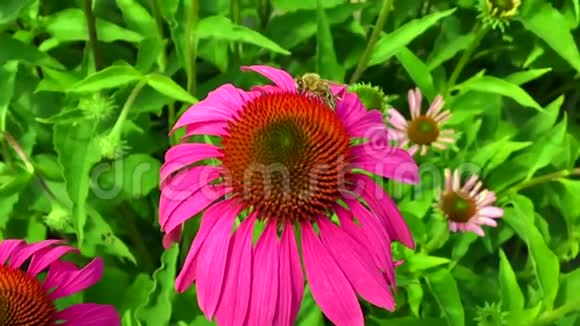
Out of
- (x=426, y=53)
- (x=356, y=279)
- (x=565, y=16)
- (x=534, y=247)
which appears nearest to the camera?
(x=356, y=279)

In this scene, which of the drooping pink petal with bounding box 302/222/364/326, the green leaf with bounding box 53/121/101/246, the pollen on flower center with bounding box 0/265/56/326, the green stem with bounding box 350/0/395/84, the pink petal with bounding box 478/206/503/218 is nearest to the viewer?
the drooping pink petal with bounding box 302/222/364/326

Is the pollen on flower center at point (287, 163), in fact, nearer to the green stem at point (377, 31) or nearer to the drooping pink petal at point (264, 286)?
the drooping pink petal at point (264, 286)

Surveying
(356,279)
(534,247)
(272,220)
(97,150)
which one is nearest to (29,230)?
(97,150)

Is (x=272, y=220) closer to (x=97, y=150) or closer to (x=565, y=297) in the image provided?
(x=97, y=150)

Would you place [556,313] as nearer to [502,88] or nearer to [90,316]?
[502,88]

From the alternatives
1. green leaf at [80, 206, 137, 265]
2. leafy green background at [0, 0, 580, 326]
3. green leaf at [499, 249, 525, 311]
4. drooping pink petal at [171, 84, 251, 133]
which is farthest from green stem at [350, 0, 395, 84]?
green leaf at [80, 206, 137, 265]

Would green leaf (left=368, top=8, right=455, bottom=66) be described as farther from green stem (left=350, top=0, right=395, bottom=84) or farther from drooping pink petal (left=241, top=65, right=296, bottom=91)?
drooping pink petal (left=241, top=65, right=296, bottom=91)
